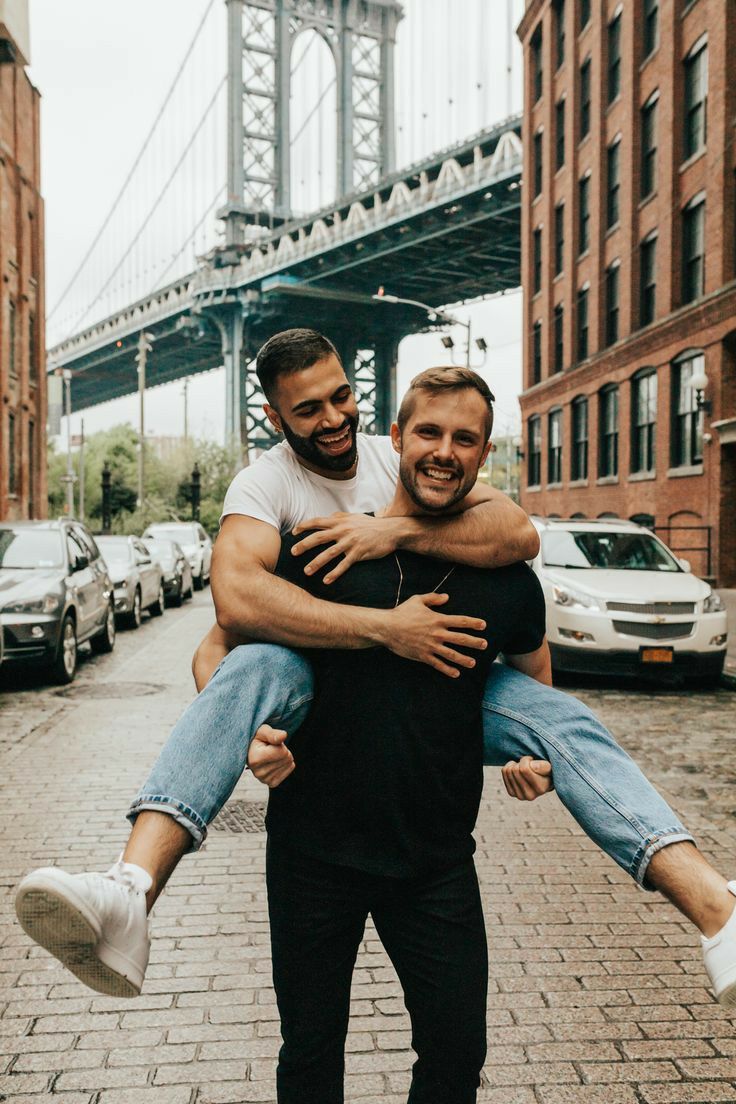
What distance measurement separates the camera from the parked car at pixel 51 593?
11070 mm

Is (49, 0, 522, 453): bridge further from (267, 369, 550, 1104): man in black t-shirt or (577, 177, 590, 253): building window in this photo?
(267, 369, 550, 1104): man in black t-shirt

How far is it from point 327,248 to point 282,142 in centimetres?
2722

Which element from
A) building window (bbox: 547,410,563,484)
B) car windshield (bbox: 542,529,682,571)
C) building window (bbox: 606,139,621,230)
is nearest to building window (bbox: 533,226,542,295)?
building window (bbox: 547,410,563,484)

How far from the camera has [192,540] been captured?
30.0 m

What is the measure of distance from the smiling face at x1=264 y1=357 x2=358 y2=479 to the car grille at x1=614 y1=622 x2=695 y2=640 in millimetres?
8703

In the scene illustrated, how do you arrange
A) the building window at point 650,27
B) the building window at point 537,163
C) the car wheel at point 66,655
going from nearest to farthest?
the car wheel at point 66,655, the building window at point 650,27, the building window at point 537,163

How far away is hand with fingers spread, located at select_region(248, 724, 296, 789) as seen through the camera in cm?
215

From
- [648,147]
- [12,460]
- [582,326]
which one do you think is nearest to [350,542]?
[648,147]

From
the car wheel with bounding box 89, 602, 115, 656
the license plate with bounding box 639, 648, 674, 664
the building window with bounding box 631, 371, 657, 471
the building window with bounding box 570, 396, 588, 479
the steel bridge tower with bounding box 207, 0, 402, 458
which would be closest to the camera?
the license plate with bounding box 639, 648, 674, 664

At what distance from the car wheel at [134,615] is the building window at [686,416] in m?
14.3

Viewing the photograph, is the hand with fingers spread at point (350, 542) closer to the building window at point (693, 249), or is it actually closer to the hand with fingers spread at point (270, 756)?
the hand with fingers spread at point (270, 756)

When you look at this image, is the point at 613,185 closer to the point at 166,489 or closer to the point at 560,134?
the point at 560,134

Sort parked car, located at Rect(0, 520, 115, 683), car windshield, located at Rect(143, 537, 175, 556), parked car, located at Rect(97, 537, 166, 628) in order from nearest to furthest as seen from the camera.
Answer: parked car, located at Rect(0, 520, 115, 683) → parked car, located at Rect(97, 537, 166, 628) → car windshield, located at Rect(143, 537, 175, 556)

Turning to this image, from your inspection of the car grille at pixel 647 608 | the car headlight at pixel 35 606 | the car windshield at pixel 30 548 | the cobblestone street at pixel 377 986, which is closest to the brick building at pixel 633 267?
the car grille at pixel 647 608
